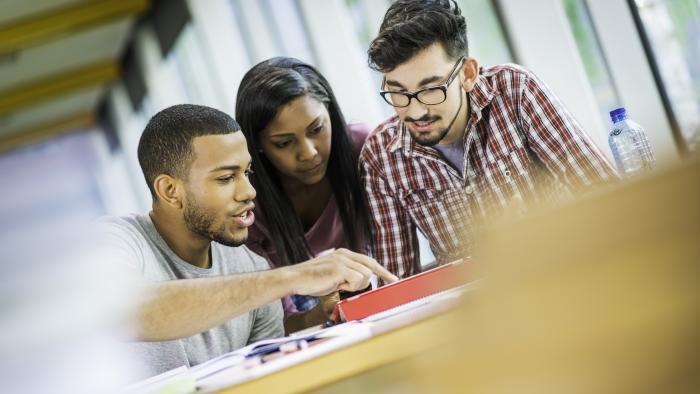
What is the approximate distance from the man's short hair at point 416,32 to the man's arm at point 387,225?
12.9 inches

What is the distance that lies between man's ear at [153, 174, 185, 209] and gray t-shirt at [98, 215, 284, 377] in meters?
0.07

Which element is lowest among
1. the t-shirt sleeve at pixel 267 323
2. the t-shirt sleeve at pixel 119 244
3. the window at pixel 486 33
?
the t-shirt sleeve at pixel 267 323

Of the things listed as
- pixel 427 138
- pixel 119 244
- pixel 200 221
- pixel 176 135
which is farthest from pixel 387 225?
pixel 119 244

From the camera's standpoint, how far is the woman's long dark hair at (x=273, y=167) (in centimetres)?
224

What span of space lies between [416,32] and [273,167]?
570 millimetres

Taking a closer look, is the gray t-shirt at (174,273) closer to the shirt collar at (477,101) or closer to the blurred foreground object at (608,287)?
the shirt collar at (477,101)

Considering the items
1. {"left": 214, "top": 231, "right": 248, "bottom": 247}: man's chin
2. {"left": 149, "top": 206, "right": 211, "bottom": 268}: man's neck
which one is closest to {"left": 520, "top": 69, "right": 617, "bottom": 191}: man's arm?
{"left": 214, "top": 231, "right": 248, "bottom": 247}: man's chin

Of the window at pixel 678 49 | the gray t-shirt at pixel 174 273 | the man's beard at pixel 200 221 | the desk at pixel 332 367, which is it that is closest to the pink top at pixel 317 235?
the gray t-shirt at pixel 174 273

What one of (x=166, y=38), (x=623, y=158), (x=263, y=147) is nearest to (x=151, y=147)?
(x=263, y=147)

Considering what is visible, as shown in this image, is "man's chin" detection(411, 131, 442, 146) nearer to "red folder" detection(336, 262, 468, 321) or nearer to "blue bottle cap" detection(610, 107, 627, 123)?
"blue bottle cap" detection(610, 107, 627, 123)

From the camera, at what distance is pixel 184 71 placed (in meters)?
7.02

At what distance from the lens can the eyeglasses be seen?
2104 mm

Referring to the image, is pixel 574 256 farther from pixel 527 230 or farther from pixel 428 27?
pixel 428 27

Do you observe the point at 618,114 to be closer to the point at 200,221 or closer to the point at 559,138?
the point at 559,138
